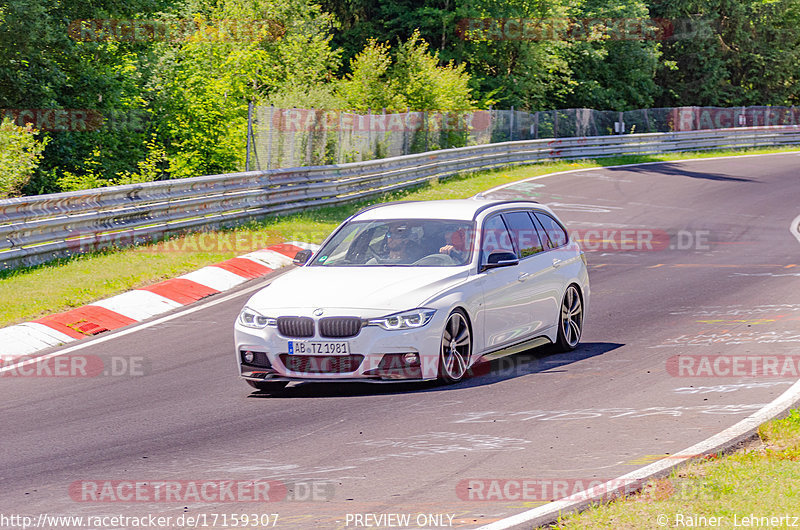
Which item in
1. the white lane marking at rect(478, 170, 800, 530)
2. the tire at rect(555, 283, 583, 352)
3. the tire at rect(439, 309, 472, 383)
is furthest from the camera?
the tire at rect(555, 283, 583, 352)

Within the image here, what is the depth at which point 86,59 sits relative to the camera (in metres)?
28.8

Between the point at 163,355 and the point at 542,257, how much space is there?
4.16m

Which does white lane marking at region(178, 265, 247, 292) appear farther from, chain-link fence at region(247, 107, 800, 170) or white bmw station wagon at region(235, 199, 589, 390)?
chain-link fence at region(247, 107, 800, 170)

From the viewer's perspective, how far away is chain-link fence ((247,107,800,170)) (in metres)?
24.5

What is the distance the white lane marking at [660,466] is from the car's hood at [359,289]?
2.89m

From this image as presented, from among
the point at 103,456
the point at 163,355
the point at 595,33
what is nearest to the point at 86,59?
the point at 163,355

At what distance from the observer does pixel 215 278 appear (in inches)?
634

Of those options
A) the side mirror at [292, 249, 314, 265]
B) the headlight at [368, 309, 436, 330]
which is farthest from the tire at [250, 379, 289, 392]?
the side mirror at [292, 249, 314, 265]

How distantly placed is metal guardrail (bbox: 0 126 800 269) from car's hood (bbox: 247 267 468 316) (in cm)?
710

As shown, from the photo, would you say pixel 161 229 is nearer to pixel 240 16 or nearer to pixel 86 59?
pixel 86 59

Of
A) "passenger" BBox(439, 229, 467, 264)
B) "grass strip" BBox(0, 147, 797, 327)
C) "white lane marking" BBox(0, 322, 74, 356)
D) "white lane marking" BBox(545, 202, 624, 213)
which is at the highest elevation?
"passenger" BBox(439, 229, 467, 264)

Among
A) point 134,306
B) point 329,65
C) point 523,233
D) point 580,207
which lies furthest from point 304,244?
point 329,65

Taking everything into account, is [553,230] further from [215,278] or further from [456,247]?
[215,278]

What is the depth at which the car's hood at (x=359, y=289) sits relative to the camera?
30.1ft
